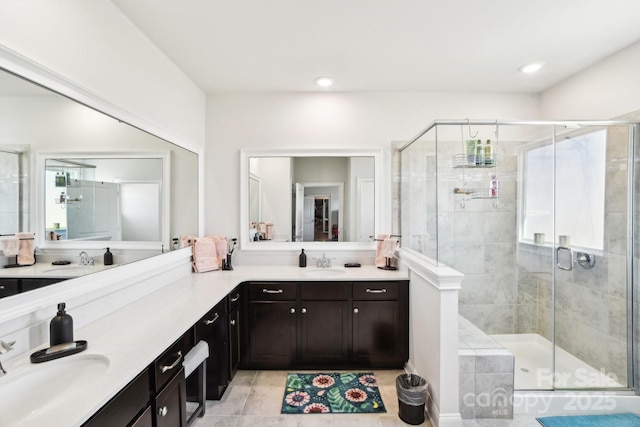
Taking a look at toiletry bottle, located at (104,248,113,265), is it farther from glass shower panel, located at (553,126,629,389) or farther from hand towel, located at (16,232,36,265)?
glass shower panel, located at (553,126,629,389)

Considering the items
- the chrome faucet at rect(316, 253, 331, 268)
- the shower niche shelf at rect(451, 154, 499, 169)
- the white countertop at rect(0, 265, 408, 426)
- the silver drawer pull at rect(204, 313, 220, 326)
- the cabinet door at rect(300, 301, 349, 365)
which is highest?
the shower niche shelf at rect(451, 154, 499, 169)

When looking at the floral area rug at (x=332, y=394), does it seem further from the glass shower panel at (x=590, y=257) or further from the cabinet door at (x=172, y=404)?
the glass shower panel at (x=590, y=257)

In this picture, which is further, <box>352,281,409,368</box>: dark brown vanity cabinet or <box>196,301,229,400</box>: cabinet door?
<box>352,281,409,368</box>: dark brown vanity cabinet

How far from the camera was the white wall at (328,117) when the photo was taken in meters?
3.16

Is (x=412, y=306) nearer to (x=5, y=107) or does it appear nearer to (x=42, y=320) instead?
(x=42, y=320)

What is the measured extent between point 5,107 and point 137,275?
1212mm

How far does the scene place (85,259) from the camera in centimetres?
167

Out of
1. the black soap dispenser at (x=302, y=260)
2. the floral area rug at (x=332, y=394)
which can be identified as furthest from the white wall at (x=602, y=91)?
the floral area rug at (x=332, y=394)

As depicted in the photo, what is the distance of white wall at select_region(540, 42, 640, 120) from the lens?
2299 millimetres

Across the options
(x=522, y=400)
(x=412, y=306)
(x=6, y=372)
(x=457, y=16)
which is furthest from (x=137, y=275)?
(x=522, y=400)

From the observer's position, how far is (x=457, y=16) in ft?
6.34

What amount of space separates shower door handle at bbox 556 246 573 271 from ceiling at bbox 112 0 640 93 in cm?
163

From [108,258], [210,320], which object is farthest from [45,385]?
[210,320]

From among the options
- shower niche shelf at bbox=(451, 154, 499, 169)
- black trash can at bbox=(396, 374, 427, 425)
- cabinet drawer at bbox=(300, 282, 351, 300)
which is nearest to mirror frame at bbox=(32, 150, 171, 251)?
cabinet drawer at bbox=(300, 282, 351, 300)
